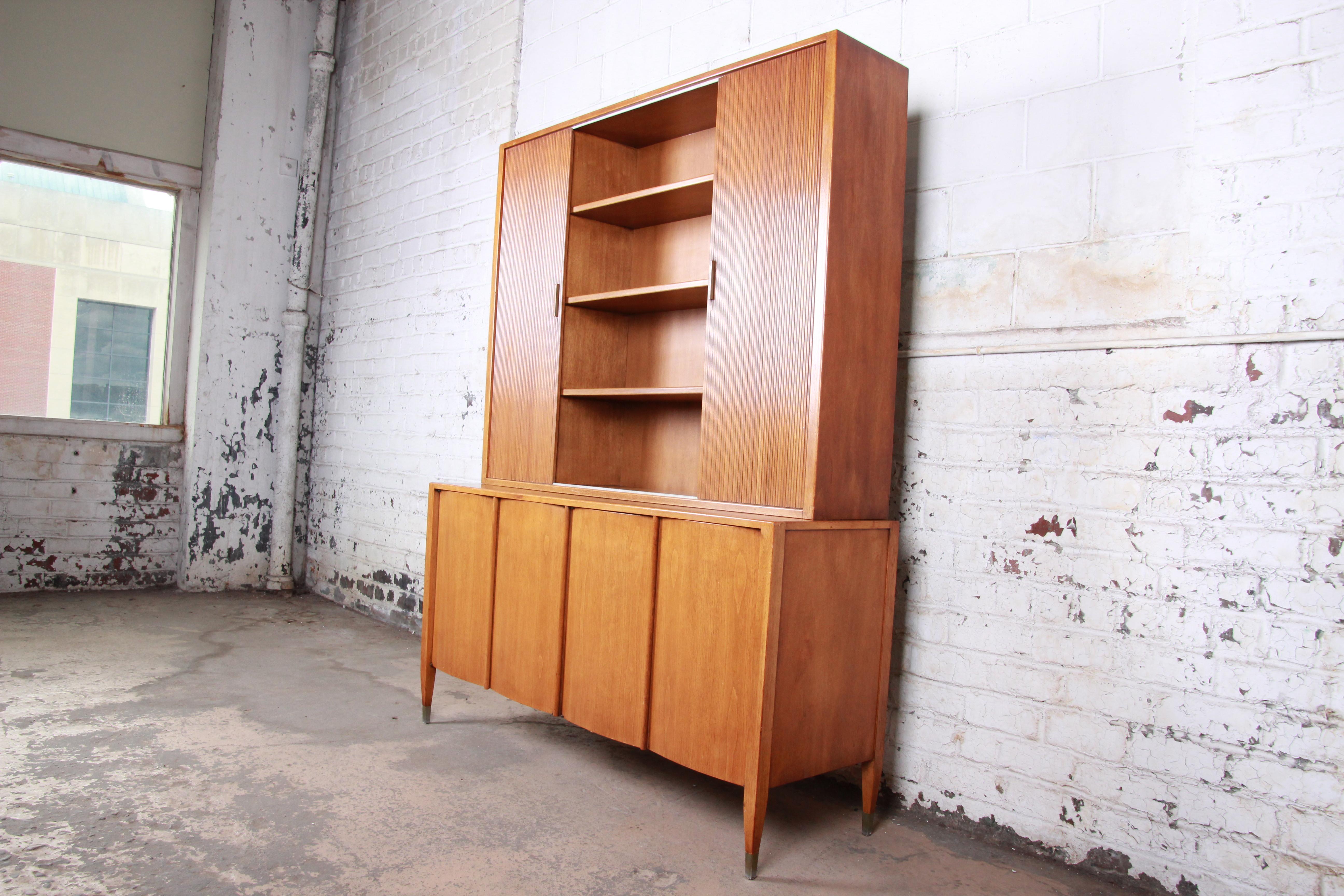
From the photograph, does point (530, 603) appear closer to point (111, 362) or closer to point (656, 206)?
point (656, 206)

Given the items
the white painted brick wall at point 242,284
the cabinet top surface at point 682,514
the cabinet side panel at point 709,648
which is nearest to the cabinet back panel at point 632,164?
the cabinet top surface at point 682,514

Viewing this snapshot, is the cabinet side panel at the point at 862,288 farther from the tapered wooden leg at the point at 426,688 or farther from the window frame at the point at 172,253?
the window frame at the point at 172,253

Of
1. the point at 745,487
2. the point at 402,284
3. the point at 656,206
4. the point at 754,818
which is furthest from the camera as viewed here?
the point at 402,284

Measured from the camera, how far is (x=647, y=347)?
3.21m

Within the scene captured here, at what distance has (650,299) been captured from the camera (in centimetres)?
290

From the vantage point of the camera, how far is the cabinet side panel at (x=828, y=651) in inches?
84.0

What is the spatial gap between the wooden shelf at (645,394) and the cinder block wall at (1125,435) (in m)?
0.65

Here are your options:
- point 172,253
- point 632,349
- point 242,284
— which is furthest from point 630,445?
point 172,253

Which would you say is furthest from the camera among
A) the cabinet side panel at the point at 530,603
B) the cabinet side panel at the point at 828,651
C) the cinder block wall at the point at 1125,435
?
the cabinet side panel at the point at 530,603

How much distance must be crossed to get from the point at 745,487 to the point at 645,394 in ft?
1.76

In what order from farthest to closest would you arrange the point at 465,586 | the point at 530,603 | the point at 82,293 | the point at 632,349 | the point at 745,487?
the point at 82,293 → the point at 632,349 → the point at 465,586 → the point at 530,603 → the point at 745,487

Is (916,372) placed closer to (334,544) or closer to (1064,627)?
(1064,627)

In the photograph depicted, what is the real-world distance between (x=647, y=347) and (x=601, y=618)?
1.11 m

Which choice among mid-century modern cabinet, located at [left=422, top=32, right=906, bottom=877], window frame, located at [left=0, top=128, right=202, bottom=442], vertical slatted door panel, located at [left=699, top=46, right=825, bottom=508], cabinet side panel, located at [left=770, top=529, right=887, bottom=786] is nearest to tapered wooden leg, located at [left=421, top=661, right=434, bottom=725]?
mid-century modern cabinet, located at [left=422, top=32, right=906, bottom=877]
